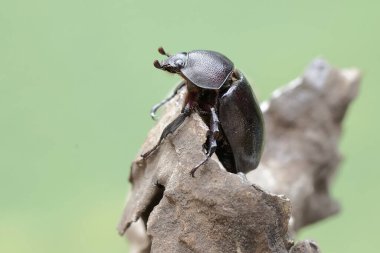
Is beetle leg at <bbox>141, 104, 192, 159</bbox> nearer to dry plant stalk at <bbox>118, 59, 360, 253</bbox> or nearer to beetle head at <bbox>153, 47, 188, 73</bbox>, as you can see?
dry plant stalk at <bbox>118, 59, 360, 253</bbox>

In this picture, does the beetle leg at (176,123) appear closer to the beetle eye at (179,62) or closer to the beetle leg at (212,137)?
the beetle leg at (212,137)

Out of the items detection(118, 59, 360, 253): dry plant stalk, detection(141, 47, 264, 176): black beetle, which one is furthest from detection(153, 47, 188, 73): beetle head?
detection(118, 59, 360, 253): dry plant stalk

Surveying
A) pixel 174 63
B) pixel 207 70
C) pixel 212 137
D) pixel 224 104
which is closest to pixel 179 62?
pixel 174 63

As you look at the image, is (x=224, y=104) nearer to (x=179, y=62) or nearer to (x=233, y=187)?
(x=179, y=62)

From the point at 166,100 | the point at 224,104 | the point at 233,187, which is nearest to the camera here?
the point at 233,187

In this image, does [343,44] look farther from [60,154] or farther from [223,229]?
[223,229]

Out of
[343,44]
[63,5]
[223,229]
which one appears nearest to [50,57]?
[63,5]
